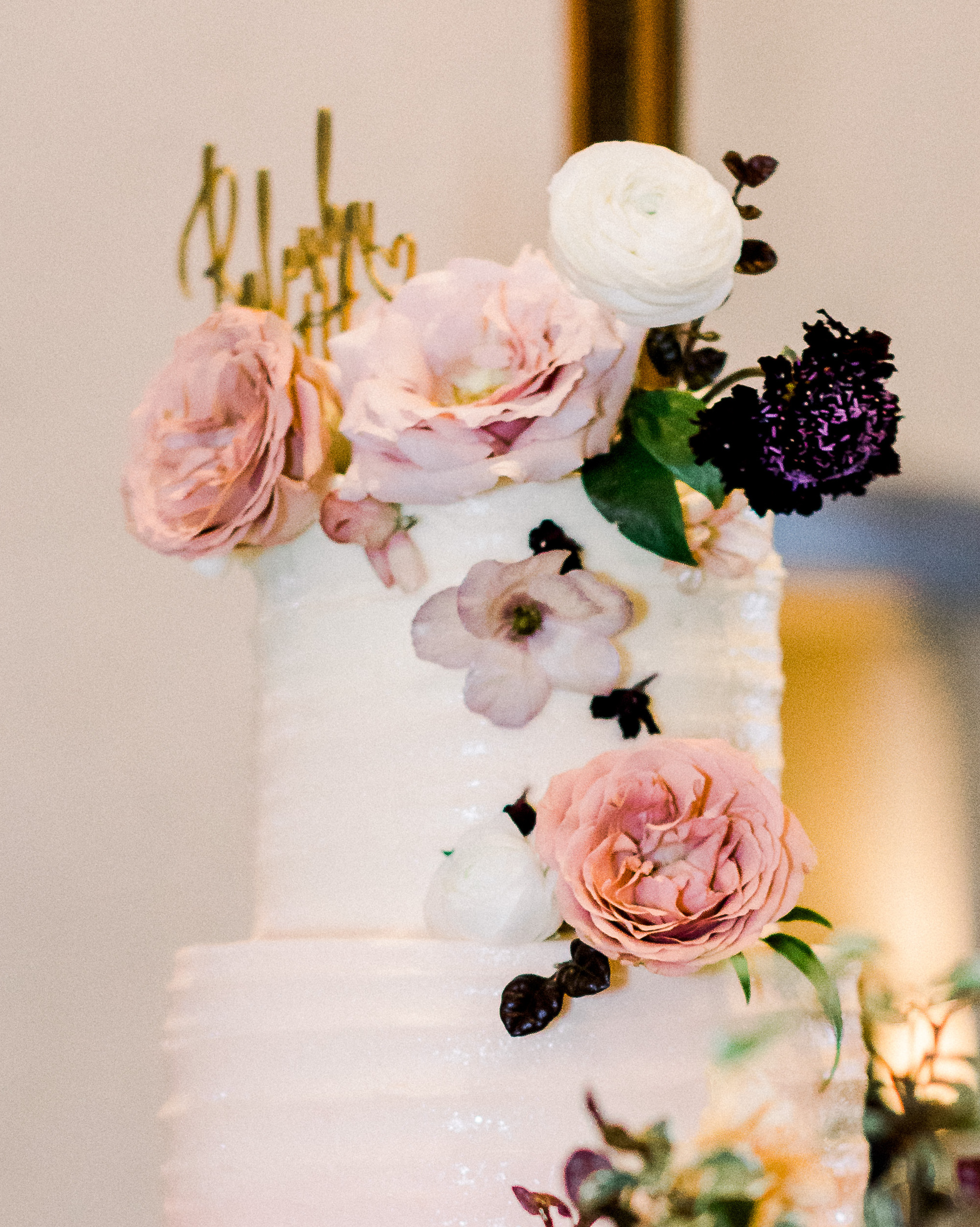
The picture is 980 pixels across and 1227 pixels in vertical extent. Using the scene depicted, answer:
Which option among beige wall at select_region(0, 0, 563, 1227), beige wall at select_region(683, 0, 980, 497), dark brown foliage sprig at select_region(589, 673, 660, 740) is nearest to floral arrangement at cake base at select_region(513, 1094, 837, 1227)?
dark brown foliage sprig at select_region(589, 673, 660, 740)

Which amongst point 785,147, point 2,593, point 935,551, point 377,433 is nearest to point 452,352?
point 377,433

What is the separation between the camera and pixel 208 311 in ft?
5.18

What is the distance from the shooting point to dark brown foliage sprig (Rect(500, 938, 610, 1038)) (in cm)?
73

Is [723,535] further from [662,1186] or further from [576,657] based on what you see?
[662,1186]

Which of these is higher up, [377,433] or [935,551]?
[377,433]

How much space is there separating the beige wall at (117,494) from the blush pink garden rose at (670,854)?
2.80ft

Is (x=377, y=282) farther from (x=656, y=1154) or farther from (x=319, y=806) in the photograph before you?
(x=656, y=1154)

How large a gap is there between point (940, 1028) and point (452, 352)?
1.50ft

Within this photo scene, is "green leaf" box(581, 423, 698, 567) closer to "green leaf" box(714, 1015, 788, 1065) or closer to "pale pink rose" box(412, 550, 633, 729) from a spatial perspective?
"pale pink rose" box(412, 550, 633, 729)

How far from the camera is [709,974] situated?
77 centimetres

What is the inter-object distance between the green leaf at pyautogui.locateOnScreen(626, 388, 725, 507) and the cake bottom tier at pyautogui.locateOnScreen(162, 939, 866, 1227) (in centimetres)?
28

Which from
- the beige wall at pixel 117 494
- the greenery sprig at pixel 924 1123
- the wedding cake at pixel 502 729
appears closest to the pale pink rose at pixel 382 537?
the wedding cake at pixel 502 729

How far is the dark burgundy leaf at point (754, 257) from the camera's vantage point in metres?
0.84

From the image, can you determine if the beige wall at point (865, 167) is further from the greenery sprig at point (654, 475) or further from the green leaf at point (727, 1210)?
the green leaf at point (727, 1210)
